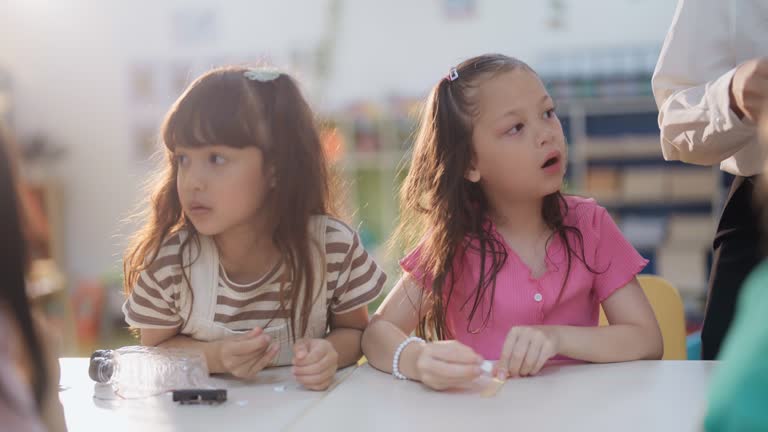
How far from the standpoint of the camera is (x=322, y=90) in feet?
16.3

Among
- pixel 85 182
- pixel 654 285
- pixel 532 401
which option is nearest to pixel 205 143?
pixel 532 401

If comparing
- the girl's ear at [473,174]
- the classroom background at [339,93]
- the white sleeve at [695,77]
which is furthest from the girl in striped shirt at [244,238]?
the classroom background at [339,93]

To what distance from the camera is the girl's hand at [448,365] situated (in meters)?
0.95

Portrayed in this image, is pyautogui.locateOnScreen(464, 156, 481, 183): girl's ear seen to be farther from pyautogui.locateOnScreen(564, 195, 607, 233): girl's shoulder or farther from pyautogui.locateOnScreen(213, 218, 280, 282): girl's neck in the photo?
pyautogui.locateOnScreen(213, 218, 280, 282): girl's neck

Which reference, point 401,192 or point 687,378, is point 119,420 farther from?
point 687,378

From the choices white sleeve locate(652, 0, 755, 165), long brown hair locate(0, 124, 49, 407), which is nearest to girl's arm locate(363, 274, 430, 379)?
white sleeve locate(652, 0, 755, 165)

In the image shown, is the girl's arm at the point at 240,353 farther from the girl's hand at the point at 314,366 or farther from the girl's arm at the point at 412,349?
the girl's arm at the point at 412,349

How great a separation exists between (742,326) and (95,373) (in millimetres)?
904

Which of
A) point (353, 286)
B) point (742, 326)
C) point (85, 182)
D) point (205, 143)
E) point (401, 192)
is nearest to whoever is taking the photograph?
point (742, 326)

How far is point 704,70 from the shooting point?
1.17m

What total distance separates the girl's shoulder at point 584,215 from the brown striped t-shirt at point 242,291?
33cm

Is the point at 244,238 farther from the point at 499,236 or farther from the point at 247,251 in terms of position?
the point at 499,236

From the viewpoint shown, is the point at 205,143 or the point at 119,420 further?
the point at 205,143

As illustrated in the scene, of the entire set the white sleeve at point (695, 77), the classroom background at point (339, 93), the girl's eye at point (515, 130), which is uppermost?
the white sleeve at point (695, 77)
